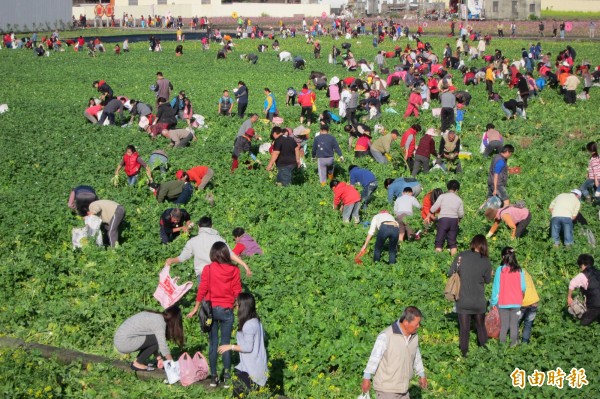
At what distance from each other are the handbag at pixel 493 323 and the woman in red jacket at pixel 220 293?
3.65 meters

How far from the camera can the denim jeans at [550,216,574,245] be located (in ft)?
51.2

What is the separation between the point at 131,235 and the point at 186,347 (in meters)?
5.29

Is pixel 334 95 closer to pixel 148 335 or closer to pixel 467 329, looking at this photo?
pixel 467 329

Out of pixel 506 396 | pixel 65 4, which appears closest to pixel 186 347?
pixel 506 396

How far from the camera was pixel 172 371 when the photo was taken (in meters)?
10.4

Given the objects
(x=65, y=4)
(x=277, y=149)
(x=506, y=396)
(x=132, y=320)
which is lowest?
(x=506, y=396)

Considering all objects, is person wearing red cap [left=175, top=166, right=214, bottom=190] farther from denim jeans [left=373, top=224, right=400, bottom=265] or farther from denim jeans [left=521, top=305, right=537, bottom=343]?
denim jeans [left=521, top=305, right=537, bottom=343]

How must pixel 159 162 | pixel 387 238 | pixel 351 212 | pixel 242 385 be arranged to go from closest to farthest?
pixel 242 385, pixel 387 238, pixel 351 212, pixel 159 162

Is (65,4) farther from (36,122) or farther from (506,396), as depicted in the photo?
(506,396)

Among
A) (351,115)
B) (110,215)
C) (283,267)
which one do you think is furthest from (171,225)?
(351,115)

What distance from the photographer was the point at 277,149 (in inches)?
771

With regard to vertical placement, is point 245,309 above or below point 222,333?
above

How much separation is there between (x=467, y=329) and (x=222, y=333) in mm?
3407

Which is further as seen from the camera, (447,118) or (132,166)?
(447,118)
